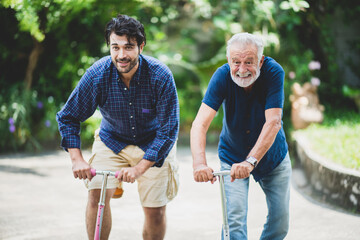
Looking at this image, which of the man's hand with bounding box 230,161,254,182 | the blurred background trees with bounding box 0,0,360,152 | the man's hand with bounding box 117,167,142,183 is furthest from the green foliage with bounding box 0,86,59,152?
the man's hand with bounding box 230,161,254,182

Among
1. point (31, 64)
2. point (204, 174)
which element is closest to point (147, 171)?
→ point (204, 174)

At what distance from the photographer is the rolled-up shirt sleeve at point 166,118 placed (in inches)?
132

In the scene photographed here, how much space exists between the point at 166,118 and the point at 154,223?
2.65ft

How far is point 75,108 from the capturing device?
3.39m

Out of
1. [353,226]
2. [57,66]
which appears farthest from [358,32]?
[353,226]

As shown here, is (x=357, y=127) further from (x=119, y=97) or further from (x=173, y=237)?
(x=119, y=97)

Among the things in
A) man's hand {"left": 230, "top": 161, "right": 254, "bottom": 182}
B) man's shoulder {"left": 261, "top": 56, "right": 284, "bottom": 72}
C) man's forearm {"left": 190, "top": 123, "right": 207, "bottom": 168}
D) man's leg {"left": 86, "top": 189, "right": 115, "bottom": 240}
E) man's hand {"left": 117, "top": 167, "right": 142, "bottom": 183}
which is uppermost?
man's shoulder {"left": 261, "top": 56, "right": 284, "bottom": 72}

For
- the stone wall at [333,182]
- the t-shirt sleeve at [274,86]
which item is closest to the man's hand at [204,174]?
the t-shirt sleeve at [274,86]

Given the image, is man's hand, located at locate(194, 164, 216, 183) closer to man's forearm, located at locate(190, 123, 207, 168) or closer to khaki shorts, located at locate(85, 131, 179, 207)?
man's forearm, located at locate(190, 123, 207, 168)

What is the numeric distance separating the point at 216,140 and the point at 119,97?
7.04m

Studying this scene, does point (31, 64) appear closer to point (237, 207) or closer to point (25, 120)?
point (25, 120)

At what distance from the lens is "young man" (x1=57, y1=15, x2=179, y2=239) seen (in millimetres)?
3266

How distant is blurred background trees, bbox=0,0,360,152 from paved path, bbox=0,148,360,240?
85.7 inches

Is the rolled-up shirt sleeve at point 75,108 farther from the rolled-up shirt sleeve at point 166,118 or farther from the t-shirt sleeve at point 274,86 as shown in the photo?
the t-shirt sleeve at point 274,86
